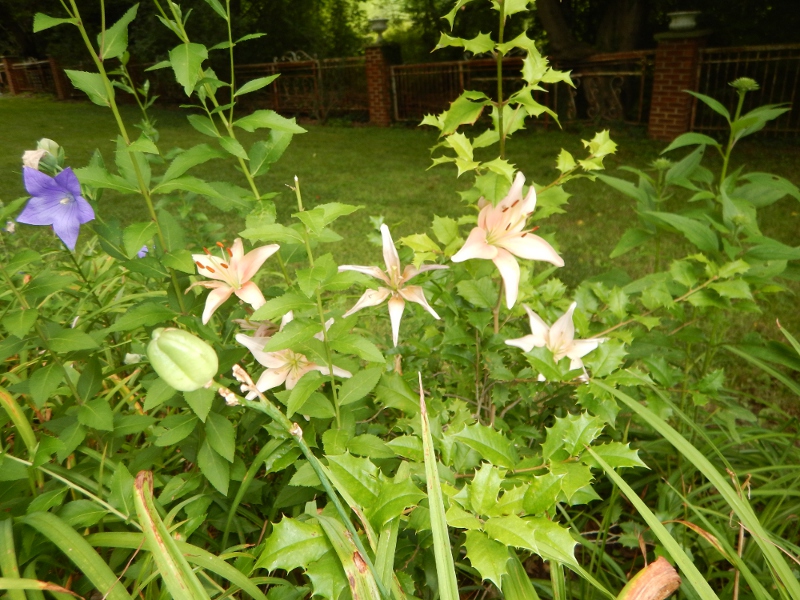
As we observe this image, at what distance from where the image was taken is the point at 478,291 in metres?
1.13

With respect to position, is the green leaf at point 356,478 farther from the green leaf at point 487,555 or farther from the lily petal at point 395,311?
the lily petal at point 395,311

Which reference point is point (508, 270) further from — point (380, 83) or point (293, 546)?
point (380, 83)

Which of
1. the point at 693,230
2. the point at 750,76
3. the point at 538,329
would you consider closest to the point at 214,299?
the point at 538,329

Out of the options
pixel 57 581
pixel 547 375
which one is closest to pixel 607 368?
pixel 547 375

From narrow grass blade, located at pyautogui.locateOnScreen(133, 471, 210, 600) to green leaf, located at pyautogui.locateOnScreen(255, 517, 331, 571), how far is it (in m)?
0.08

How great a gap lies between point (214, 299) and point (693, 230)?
1.01m

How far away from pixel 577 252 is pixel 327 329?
3.36 metres

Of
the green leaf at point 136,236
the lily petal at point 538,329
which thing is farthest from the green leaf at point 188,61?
the lily petal at point 538,329

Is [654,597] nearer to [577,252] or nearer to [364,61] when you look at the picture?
[577,252]

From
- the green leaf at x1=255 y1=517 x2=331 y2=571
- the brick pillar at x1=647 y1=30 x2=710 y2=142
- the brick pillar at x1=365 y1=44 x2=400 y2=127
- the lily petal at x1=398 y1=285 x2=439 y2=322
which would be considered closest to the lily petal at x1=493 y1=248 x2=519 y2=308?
the lily petal at x1=398 y1=285 x2=439 y2=322

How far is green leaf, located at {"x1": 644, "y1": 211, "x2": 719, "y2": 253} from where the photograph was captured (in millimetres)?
1210

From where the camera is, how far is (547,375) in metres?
0.95

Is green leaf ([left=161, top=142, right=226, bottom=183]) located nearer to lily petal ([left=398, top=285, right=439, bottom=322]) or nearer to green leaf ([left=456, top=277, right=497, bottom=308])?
lily petal ([left=398, top=285, right=439, bottom=322])

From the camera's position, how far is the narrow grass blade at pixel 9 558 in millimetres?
851
